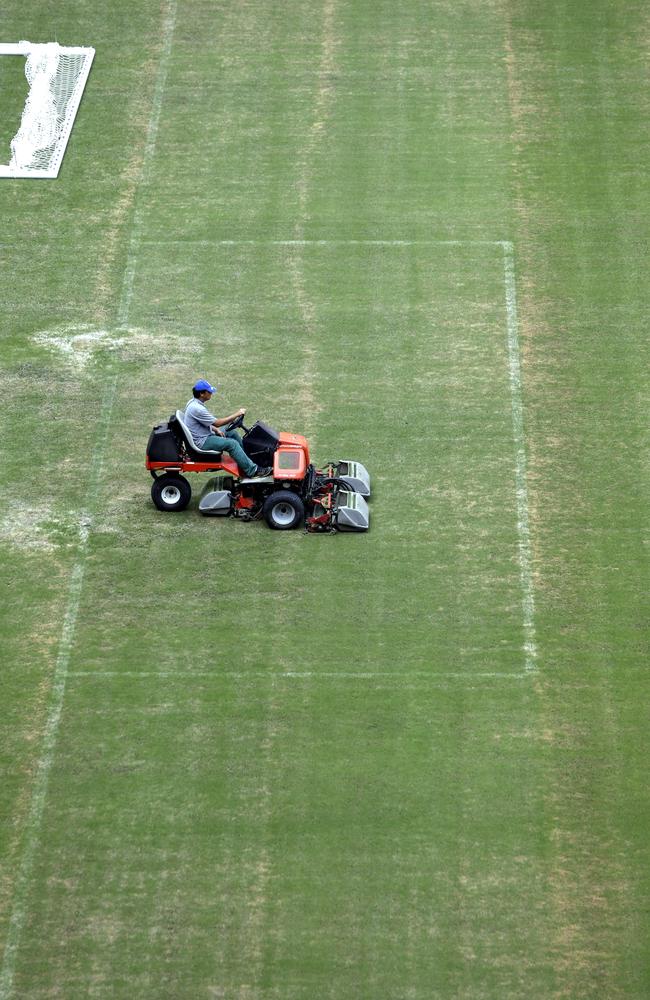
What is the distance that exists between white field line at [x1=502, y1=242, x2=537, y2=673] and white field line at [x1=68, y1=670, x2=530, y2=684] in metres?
0.72

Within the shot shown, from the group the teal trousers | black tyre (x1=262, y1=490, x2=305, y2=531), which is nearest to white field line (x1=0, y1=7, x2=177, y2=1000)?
the teal trousers

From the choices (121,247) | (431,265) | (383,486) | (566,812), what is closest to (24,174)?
(121,247)

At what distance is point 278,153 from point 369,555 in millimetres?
12421

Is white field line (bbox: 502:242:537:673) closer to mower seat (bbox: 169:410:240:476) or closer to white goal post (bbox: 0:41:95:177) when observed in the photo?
mower seat (bbox: 169:410:240:476)

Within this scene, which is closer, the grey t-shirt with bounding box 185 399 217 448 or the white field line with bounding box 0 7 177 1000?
the white field line with bounding box 0 7 177 1000

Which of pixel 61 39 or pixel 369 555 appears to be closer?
pixel 369 555

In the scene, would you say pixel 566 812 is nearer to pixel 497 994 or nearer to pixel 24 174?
pixel 497 994

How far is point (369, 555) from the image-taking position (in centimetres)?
2294

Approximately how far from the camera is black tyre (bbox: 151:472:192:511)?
23516 millimetres

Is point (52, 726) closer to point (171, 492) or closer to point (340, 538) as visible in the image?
point (171, 492)

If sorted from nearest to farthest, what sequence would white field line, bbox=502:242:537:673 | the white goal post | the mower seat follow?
white field line, bbox=502:242:537:673 < the mower seat < the white goal post

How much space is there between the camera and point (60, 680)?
2103 centimetres

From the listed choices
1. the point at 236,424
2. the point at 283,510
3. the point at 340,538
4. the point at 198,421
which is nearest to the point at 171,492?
the point at 198,421

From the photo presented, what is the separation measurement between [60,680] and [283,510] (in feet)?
12.7
